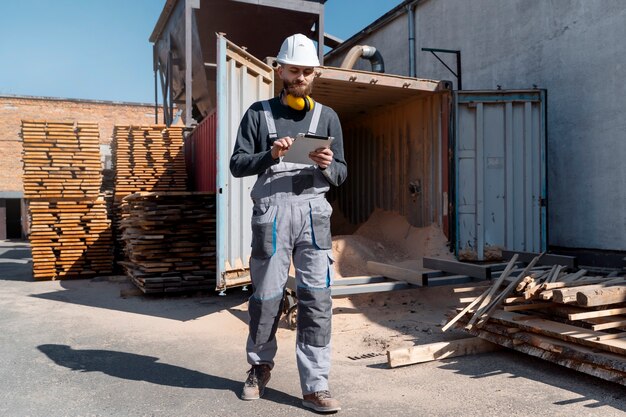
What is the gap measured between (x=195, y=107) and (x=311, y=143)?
44.8 ft

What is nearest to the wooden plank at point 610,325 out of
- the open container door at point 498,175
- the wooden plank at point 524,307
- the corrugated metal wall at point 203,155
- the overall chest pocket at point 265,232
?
the wooden plank at point 524,307

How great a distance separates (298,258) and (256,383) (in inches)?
37.0

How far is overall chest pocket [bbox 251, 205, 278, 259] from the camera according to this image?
11.6 ft

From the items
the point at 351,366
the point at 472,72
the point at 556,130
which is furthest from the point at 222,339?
the point at 472,72

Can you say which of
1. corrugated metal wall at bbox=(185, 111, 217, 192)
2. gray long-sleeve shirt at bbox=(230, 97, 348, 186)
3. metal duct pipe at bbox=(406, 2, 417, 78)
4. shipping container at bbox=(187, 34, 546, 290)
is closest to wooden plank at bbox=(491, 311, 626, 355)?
gray long-sleeve shirt at bbox=(230, 97, 348, 186)

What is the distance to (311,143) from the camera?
3.36 metres

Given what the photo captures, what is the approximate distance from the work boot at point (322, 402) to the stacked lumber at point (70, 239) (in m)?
8.62

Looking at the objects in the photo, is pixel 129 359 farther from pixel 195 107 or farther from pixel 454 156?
pixel 195 107

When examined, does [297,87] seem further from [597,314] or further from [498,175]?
[498,175]

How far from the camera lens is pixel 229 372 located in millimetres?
4453

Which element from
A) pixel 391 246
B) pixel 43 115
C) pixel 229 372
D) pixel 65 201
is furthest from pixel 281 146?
pixel 43 115

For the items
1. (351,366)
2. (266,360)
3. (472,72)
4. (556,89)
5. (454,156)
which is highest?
(472,72)

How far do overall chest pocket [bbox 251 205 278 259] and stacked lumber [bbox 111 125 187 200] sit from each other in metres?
8.43

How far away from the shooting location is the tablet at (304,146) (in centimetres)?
330
